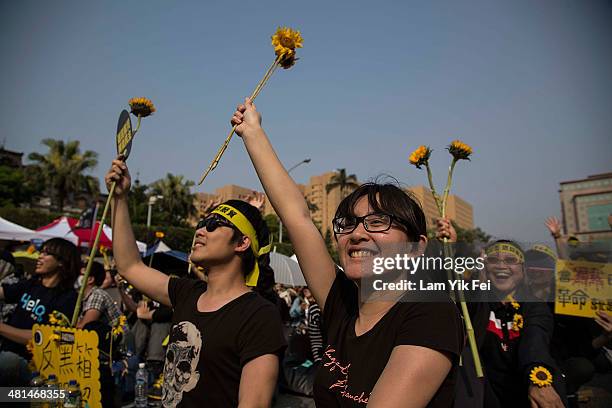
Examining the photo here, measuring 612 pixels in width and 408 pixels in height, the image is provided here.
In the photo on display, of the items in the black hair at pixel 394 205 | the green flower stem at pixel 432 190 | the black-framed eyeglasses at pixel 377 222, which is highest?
the green flower stem at pixel 432 190

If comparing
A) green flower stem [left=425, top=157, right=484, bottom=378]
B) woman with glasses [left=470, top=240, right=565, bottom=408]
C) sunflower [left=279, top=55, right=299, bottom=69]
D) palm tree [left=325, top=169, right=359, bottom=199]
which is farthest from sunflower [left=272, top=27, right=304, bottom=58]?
palm tree [left=325, top=169, right=359, bottom=199]

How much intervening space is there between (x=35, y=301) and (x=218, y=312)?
2.69 metres

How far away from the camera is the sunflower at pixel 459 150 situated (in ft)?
10.5

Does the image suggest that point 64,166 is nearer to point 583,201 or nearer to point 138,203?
point 138,203

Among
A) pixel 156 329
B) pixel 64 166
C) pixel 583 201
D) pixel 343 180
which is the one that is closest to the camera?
pixel 156 329

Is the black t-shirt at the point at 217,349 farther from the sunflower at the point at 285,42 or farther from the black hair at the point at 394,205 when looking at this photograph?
the sunflower at the point at 285,42

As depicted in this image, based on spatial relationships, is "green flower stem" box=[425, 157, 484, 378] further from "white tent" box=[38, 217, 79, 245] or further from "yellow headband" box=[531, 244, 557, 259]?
"white tent" box=[38, 217, 79, 245]

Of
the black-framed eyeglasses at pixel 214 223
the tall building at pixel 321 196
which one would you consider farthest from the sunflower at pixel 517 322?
the tall building at pixel 321 196

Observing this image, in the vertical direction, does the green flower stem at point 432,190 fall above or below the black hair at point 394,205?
above

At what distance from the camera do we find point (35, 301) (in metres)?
3.80

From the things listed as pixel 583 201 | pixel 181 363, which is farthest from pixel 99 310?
pixel 583 201

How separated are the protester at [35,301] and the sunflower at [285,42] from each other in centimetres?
323

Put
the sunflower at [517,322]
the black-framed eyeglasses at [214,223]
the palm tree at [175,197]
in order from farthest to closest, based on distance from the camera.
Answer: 1. the palm tree at [175,197]
2. the sunflower at [517,322]
3. the black-framed eyeglasses at [214,223]

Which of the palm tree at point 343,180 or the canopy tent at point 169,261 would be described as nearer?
the canopy tent at point 169,261
